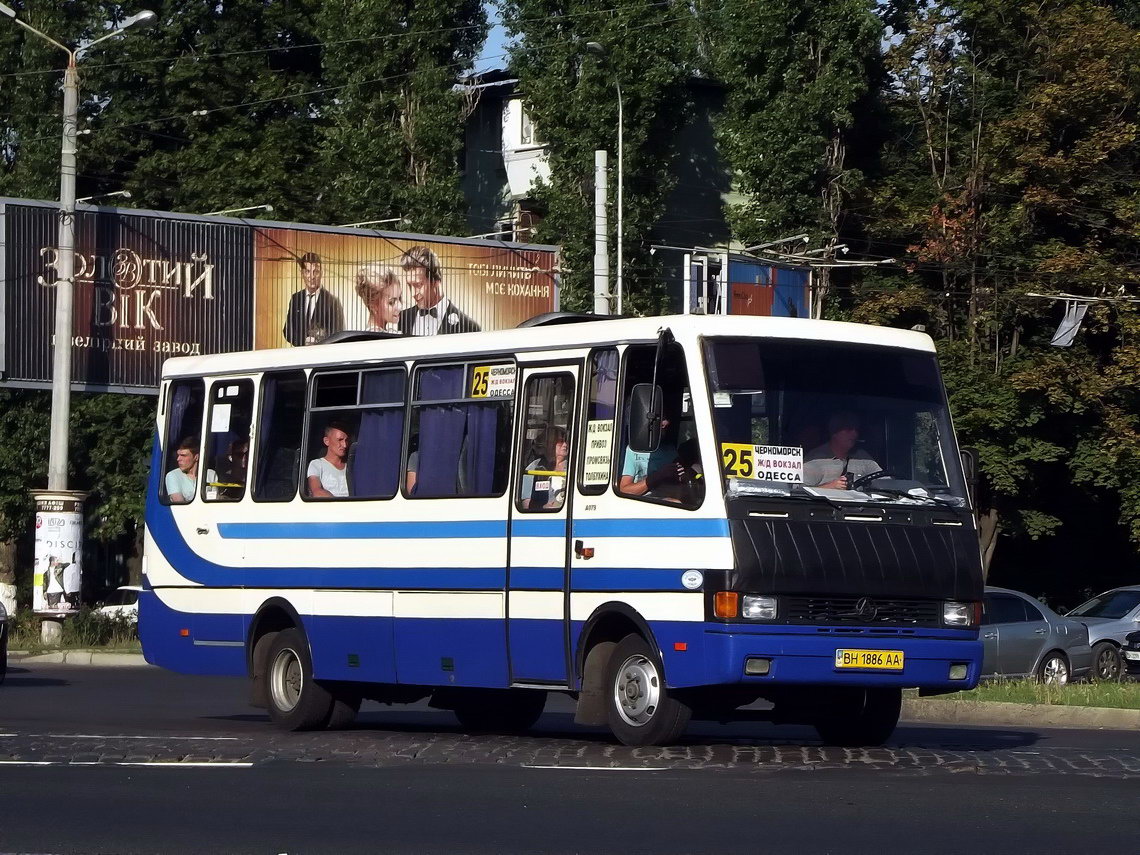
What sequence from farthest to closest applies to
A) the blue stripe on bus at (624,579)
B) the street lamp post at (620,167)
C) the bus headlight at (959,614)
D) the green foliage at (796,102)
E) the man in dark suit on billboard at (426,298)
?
the green foliage at (796,102) → the man in dark suit on billboard at (426,298) → the street lamp post at (620,167) → the bus headlight at (959,614) → the blue stripe on bus at (624,579)

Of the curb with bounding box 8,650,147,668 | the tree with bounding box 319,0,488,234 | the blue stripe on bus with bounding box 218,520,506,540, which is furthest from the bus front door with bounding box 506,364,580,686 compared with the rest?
the tree with bounding box 319,0,488,234

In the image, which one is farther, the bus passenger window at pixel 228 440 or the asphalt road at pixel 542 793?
the bus passenger window at pixel 228 440

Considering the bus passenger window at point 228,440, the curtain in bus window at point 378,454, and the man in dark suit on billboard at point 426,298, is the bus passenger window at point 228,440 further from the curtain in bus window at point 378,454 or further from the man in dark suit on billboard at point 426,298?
the man in dark suit on billboard at point 426,298

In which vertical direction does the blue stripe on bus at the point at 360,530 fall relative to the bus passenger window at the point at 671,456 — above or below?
below

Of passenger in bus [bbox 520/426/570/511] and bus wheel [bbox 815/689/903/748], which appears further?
bus wheel [bbox 815/689/903/748]

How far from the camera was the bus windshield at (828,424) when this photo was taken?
1258cm

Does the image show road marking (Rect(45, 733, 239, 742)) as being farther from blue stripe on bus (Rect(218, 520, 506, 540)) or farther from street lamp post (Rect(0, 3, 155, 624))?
street lamp post (Rect(0, 3, 155, 624))

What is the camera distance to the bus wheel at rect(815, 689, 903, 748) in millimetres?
13661

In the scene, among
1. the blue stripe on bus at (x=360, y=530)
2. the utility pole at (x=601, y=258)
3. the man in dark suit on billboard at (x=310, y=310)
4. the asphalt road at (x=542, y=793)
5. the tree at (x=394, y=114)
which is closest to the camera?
the asphalt road at (x=542, y=793)

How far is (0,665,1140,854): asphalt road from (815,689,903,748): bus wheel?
0.86 feet

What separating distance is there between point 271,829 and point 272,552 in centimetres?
706

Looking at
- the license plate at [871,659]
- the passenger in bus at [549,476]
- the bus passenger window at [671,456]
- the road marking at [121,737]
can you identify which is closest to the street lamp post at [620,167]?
the passenger in bus at [549,476]

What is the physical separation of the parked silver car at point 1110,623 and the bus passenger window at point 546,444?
15.7 metres

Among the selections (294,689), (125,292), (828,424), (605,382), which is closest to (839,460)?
(828,424)
